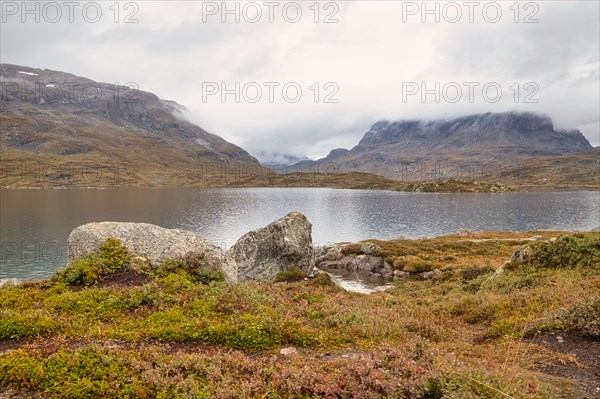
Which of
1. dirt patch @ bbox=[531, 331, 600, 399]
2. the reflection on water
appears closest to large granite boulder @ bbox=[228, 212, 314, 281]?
the reflection on water

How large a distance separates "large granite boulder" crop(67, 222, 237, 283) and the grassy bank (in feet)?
2.09

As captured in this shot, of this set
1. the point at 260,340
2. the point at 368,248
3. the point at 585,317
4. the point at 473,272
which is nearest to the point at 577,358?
the point at 585,317

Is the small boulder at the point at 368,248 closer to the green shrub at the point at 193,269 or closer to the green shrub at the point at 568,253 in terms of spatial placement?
the green shrub at the point at 568,253

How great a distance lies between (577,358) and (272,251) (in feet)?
90.2

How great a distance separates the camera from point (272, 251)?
1378 inches

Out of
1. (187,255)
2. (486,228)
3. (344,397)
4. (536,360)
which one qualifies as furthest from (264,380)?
(486,228)

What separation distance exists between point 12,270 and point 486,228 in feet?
304

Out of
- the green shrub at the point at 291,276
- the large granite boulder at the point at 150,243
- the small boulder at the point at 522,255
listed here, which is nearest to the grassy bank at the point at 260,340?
the large granite boulder at the point at 150,243

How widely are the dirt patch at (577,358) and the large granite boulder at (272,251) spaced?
25248 millimetres

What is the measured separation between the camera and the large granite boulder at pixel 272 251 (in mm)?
33969

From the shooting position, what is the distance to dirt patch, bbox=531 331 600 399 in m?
7.73

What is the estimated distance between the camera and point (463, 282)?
2998 centimetres

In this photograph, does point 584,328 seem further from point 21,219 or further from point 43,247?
point 21,219

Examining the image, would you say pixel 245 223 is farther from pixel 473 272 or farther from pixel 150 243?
pixel 150 243
